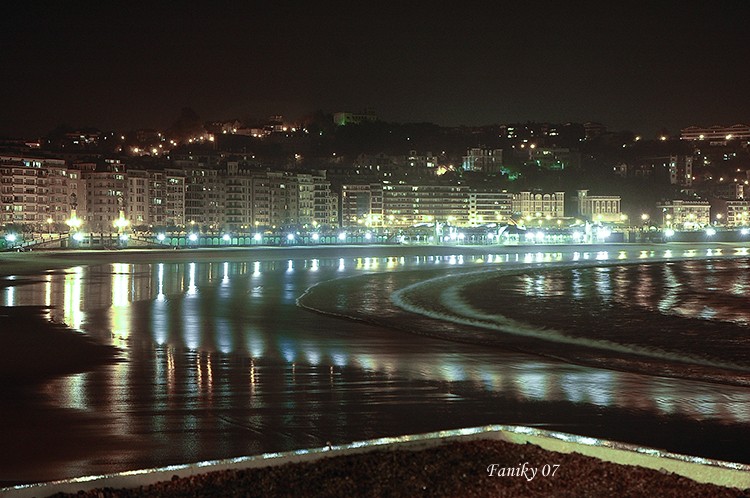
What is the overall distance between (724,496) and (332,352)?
1015 centimetres

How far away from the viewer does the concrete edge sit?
6.26 m

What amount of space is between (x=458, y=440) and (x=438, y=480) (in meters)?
0.88

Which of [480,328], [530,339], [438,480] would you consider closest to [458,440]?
[438,480]

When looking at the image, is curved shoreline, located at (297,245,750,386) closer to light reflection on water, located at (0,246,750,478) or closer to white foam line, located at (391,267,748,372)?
white foam line, located at (391,267,748,372)

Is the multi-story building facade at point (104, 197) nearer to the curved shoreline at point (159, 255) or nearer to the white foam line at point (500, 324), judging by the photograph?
the curved shoreline at point (159, 255)

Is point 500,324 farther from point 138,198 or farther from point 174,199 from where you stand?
point 174,199

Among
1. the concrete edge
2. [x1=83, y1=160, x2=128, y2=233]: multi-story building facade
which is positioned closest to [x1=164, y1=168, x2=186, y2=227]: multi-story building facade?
[x1=83, y1=160, x2=128, y2=233]: multi-story building facade

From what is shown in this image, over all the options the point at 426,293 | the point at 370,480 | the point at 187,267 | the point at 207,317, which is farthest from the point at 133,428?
the point at 187,267

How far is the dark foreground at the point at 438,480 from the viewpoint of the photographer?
6.17 meters

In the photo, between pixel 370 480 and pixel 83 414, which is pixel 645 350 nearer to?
pixel 83 414

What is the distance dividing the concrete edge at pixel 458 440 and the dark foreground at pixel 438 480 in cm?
8

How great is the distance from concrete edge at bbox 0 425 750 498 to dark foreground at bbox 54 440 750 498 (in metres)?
0.08

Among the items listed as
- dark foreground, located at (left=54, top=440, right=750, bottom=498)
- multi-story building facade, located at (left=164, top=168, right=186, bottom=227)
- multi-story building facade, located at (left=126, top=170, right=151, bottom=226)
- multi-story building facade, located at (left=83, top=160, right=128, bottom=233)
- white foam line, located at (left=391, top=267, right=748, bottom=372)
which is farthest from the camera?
multi-story building facade, located at (left=164, top=168, right=186, bottom=227)

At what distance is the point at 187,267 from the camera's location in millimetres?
51188
